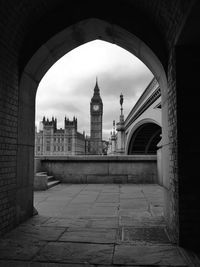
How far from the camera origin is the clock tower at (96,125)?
124375mm

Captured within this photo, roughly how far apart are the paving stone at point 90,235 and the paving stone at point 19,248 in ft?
1.38

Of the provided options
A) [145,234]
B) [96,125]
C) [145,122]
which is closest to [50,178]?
[145,234]

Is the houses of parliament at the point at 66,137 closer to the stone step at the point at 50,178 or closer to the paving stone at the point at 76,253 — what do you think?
the stone step at the point at 50,178

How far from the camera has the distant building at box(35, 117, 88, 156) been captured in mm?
126938

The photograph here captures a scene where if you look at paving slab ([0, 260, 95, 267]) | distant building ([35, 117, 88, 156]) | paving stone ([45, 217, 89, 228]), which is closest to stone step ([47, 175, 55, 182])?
paving stone ([45, 217, 89, 228])

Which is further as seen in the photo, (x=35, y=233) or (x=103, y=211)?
(x=103, y=211)

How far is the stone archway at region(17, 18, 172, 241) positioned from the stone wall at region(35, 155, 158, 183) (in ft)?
20.2

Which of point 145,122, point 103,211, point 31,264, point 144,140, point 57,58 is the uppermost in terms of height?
point 145,122

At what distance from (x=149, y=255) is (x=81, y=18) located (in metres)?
3.95

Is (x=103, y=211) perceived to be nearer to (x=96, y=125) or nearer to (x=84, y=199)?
(x=84, y=199)

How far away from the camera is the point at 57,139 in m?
130

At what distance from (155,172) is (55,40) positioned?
7.60m

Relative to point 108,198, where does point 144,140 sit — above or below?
above

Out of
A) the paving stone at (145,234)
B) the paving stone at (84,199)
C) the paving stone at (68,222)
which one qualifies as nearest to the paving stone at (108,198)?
the paving stone at (84,199)
